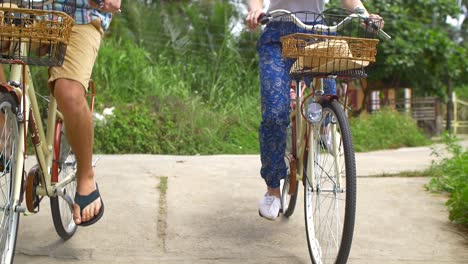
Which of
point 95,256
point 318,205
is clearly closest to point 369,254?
point 318,205

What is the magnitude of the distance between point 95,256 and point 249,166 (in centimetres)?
322

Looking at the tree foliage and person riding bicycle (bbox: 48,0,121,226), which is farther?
the tree foliage

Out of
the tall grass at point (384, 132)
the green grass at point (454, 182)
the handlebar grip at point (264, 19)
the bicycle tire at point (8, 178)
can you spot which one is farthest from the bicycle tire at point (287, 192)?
the tall grass at point (384, 132)

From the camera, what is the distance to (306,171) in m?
3.33

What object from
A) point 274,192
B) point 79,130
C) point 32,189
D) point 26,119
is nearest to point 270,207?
point 274,192

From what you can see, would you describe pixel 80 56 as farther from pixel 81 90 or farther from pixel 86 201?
pixel 86 201

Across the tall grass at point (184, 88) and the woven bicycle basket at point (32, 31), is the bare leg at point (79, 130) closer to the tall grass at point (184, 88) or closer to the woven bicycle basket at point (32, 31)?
the woven bicycle basket at point (32, 31)

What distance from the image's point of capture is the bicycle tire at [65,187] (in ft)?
10.6

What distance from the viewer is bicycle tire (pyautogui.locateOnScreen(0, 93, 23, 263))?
8.29 ft

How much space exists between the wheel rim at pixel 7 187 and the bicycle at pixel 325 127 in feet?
4.13

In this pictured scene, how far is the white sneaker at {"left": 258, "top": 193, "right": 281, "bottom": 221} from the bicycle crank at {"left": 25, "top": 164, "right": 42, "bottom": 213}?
125 centimetres

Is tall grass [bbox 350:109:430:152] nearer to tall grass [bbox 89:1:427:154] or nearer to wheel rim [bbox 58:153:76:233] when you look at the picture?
tall grass [bbox 89:1:427:154]

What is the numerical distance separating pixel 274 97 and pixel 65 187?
1232mm

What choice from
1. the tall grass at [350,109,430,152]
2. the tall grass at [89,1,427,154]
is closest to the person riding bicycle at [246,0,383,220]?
the tall grass at [89,1,427,154]
